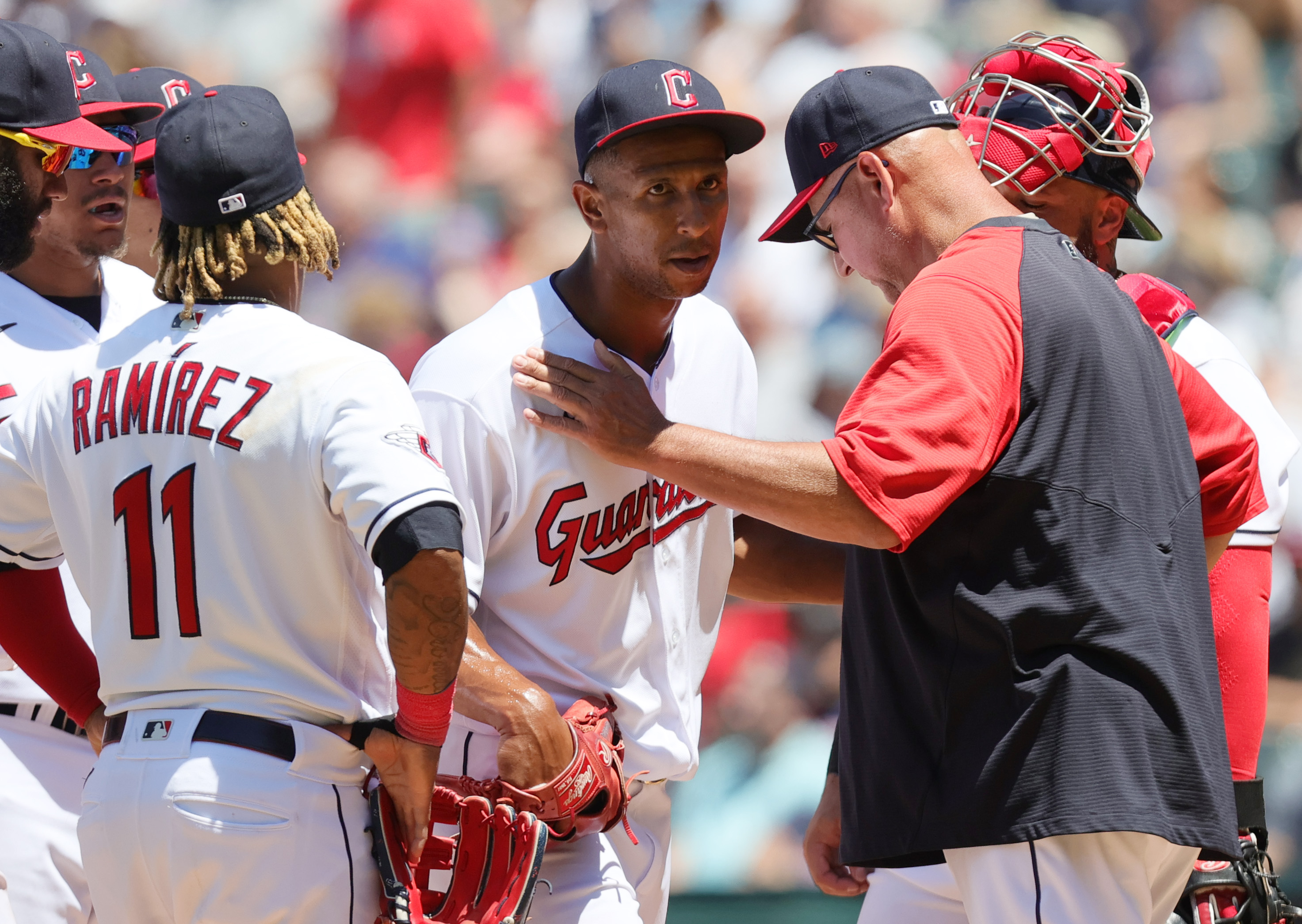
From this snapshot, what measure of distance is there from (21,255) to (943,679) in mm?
2292

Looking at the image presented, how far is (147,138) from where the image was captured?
3.93m

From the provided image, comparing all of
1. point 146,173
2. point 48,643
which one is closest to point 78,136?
point 146,173

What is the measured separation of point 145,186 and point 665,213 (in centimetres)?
201

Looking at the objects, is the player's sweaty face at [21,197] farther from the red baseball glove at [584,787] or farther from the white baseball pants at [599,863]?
the red baseball glove at [584,787]

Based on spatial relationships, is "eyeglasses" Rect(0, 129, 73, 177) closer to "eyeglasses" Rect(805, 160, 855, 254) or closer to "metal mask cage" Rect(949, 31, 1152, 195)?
Result: "eyeglasses" Rect(805, 160, 855, 254)

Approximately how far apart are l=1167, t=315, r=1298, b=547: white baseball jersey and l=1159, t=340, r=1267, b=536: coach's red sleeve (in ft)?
1.04

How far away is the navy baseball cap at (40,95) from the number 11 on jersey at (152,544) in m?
1.21

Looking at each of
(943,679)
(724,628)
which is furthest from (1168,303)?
(724,628)

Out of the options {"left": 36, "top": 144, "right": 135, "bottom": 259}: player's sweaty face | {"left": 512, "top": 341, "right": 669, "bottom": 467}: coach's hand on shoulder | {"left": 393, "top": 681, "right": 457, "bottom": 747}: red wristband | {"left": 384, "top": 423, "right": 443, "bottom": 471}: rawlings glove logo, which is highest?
{"left": 36, "top": 144, "right": 135, "bottom": 259}: player's sweaty face

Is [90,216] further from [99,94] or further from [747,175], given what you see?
[747,175]

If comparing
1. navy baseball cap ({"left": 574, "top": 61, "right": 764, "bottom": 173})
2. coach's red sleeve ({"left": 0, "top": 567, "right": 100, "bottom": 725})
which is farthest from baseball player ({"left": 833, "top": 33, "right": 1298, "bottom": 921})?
coach's red sleeve ({"left": 0, "top": 567, "right": 100, "bottom": 725})

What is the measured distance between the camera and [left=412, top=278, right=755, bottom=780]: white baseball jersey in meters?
2.64

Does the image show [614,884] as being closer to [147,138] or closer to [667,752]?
[667,752]

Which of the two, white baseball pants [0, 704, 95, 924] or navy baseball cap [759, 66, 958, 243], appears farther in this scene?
white baseball pants [0, 704, 95, 924]
